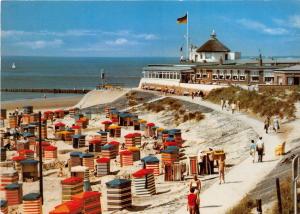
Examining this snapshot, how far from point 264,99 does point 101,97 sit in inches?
1117

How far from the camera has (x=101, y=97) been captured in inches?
2638

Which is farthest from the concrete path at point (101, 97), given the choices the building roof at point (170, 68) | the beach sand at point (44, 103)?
the beach sand at point (44, 103)

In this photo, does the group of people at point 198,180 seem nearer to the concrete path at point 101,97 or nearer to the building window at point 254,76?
the building window at point 254,76

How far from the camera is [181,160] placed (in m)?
29.6

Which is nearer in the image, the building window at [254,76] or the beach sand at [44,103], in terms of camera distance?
the building window at [254,76]

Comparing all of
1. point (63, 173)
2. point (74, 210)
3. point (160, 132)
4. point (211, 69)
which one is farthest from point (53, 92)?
point (74, 210)

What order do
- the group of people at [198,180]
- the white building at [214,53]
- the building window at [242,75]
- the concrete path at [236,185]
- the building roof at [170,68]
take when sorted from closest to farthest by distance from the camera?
the group of people at [198,180] < the concrete path at [236,185] < the building window at [242,75] < the building roof at [170,68] < the white building at [214,53]

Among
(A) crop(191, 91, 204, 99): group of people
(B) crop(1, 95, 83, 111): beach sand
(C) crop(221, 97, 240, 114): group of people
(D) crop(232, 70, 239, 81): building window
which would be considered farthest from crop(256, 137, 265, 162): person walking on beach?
(B) crop(1, 95, 83, 111): beach sand

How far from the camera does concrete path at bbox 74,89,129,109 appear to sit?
215ft

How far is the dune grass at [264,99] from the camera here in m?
38.0

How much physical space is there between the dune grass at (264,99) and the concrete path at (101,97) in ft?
50.3

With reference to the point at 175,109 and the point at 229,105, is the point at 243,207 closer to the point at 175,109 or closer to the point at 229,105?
the point at 229,105

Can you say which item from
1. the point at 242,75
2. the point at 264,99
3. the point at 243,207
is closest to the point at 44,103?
the point at 242,75

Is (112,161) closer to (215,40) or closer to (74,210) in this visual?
(74,210)
